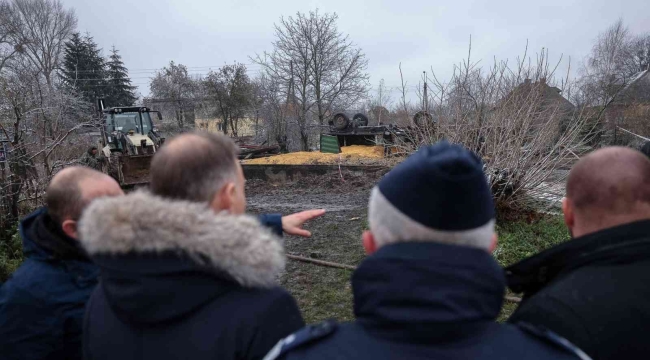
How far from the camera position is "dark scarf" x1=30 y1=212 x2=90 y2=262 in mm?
1627

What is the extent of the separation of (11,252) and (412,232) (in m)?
6.74

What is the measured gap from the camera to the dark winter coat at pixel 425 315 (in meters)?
0.92

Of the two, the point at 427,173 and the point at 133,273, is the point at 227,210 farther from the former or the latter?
the point at 427,173

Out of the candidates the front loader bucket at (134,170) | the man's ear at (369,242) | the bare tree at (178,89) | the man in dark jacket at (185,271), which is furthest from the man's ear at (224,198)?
the bare tree at (178,89)

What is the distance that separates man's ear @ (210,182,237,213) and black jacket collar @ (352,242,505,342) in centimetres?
46

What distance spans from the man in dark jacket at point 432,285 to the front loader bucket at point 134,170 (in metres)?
12.3

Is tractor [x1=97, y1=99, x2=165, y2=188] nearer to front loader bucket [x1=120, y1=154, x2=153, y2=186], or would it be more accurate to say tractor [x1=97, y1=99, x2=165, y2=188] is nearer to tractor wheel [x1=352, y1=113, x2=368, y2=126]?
front loader bucket [x1=120, y1=154, x2=153, y2=186]

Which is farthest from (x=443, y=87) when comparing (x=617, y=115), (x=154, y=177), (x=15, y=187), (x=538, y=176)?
(x=617, y=115)

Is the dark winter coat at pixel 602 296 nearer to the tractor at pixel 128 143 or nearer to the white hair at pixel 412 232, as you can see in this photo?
the white hair at pixel 412 232

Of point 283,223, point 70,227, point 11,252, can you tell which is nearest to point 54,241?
point 70,227

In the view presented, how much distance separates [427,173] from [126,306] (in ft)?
2.69

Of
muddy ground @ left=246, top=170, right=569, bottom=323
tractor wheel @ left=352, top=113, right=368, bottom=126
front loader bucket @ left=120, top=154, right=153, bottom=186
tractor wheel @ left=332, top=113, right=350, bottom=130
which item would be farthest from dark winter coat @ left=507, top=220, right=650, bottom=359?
tractor wheel @ left=352, top=113, right=368, bottom=126

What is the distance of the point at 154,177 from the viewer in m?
1.25

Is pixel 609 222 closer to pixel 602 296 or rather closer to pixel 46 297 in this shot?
pixel 602 296
